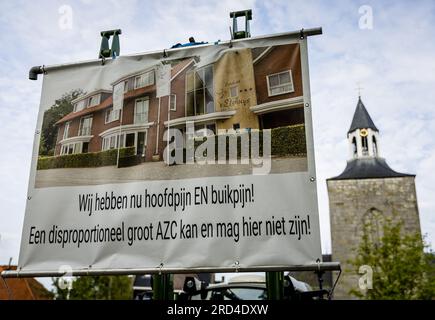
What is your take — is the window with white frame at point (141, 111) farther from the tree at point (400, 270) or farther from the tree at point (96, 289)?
the tree at point (96, 289)

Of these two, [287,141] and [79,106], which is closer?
[287,141]

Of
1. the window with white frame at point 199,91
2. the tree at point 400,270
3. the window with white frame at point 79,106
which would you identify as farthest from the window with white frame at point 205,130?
the tree at point 400,270

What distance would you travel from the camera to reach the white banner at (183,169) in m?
3.10

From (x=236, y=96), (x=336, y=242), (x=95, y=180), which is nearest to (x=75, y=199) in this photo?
(x=95, y=180)

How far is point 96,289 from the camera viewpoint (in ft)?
118

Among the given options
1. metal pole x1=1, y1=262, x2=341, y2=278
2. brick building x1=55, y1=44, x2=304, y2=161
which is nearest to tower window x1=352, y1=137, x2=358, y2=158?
brick building x1=55, y1=44, x2=304, y2=161

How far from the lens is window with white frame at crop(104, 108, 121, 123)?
3646 millimetres

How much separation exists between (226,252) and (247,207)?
345 mm

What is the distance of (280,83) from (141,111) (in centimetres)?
114

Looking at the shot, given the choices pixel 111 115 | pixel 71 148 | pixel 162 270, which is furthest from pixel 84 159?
pixel 162 270

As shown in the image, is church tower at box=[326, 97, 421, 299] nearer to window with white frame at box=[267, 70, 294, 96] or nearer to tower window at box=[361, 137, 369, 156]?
tower window at box=[361, 137, 369, 156]

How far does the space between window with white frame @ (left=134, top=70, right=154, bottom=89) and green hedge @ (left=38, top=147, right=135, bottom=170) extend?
56 centimetres

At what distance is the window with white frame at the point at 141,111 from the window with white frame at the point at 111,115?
16 cm

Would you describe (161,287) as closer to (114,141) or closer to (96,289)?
(114,141)
